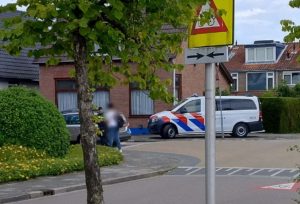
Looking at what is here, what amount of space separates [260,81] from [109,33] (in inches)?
2116

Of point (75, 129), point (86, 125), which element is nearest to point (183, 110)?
point (75, 129)

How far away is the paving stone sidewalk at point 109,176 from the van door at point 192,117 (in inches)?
290

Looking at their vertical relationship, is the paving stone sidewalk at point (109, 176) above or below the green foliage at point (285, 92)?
below

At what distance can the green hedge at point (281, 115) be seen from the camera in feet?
107

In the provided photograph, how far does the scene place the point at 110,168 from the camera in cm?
1717

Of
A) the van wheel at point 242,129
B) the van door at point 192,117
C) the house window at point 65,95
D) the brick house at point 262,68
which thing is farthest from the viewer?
the brick house at point 262,68

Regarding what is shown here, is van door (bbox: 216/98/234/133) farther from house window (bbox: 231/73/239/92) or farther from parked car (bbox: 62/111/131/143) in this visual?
house window (bbox: 231/73/239/92)

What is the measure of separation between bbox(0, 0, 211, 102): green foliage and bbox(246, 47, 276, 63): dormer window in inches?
2053

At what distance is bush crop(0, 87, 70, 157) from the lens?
54.7 ft

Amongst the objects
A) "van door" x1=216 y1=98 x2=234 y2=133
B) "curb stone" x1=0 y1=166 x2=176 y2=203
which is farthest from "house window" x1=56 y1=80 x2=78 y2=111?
"curb stone" x1=0 y1=166 x2=176 y2=203

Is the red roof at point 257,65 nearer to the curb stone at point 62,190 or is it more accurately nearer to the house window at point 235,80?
the house window at point 235,80

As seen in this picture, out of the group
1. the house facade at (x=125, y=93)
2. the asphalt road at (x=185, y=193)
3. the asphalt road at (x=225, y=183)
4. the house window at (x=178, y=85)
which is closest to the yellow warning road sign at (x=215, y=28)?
the asphalt road at (x=185, y=193)

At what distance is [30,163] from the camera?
1541cm

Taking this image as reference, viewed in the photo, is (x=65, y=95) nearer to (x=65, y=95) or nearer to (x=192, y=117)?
(x=65, y=95)
